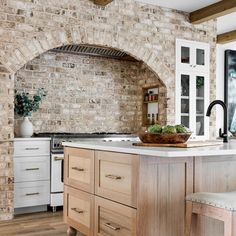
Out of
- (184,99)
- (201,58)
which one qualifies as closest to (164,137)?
(184,99)

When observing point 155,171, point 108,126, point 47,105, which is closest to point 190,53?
point 108,126

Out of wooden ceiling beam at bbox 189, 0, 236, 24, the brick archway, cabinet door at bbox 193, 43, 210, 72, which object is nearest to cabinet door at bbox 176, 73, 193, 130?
cabinet door at bbox 193, 43, 210, 72

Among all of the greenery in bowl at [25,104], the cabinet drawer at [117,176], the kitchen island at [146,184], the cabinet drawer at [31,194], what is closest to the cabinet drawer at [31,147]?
the cabinet drawer at [31,194]

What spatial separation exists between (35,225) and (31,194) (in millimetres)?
611

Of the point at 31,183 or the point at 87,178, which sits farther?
the point at 31,183

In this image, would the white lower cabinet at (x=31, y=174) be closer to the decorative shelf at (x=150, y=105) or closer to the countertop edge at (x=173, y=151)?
the decorative shelf at (x=150, y=105)

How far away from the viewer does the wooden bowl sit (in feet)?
8.57

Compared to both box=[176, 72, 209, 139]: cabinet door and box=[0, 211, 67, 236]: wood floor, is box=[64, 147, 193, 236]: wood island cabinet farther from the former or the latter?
box=[176, 72, 209, 139]: cabinet door

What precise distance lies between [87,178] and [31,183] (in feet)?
6.47

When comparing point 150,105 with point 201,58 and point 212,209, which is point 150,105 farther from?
point 212,209

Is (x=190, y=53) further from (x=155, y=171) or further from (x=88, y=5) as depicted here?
(x=155, y=171)

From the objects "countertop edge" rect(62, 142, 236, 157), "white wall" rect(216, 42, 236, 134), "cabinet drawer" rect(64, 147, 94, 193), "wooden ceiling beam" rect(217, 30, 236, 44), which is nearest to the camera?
"countertop edge" rect(62, 142, 236, 157)

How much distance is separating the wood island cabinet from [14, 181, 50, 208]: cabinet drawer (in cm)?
197

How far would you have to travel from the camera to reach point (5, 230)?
12.8ft
